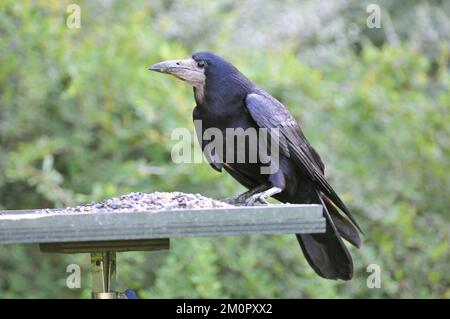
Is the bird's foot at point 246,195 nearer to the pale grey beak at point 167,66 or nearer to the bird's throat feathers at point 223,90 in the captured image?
the bird's throat feathers at point 223,90

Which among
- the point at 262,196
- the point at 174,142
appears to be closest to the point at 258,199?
the point at 262,196

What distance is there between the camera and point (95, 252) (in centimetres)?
333

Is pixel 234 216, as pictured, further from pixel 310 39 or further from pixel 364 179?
pixel 310 39

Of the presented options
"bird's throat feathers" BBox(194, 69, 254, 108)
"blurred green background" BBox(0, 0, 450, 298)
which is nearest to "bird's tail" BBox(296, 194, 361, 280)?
"bird's throat feathers" BBox(194, 69, 254, 108)

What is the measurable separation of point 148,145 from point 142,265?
88 centimetres

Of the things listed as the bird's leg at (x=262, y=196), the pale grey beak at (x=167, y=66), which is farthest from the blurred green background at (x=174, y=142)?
the pale grey beak at (x=167, y=66)

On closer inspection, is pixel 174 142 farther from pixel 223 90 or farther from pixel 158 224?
pixel 158 224

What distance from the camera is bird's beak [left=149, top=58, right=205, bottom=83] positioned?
4.44 meters

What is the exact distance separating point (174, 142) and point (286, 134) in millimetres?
1370

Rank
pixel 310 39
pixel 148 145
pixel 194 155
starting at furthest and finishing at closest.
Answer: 1. pixel 310 39
2. pixel 148 145
3. pixel 194 155

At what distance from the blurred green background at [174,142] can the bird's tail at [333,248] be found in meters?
0.92

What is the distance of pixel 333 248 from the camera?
178 inches

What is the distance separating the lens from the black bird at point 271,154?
452 centimetres

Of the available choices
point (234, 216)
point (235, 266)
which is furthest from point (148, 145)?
point (234, 216)
